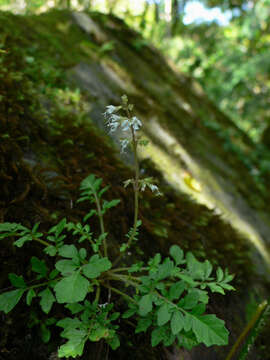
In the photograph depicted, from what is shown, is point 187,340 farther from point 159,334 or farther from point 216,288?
point 216,288

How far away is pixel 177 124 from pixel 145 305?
11.4ft

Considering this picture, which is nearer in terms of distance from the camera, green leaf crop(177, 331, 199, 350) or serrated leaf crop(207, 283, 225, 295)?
green leaf crop(177, 331, 199, 350)

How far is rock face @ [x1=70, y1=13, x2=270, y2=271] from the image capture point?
3381mm

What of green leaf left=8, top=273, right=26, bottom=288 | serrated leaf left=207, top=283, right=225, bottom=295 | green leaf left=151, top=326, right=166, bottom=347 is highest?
serrated leaf left=207, top=283, right=225, bottom=295

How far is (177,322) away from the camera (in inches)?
50.4

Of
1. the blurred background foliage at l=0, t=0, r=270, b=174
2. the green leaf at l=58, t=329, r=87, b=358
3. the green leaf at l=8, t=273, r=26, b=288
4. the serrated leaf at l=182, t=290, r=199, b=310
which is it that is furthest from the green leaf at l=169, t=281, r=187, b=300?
the blurred background foliage at l=0, t=0, r=270, b=174

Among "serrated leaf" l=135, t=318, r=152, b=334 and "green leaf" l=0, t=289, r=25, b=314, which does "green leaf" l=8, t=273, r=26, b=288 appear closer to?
"green leaf" l=0, t=289, r=25, b=314

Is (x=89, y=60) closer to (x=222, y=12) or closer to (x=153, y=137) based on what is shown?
(x=153, y=137)

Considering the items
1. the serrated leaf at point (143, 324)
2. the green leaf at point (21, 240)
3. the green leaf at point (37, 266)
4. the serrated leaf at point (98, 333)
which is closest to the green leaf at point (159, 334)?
the serrated leaf at point (143, 324)

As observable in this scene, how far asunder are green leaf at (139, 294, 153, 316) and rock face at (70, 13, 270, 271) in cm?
172

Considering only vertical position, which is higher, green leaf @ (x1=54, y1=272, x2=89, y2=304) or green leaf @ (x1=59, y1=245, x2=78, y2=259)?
green leaf @ (x1=59, y1=245, x2=78, y2=259)

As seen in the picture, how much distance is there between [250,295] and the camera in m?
2.49

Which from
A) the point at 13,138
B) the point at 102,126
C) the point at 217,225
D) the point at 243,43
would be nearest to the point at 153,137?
the point at 102,126

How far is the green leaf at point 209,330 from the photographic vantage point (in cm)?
124
